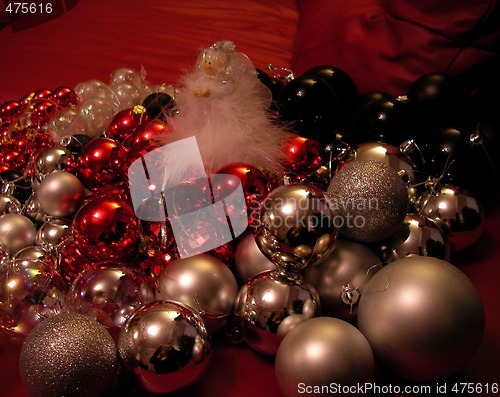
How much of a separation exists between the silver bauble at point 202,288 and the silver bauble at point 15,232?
0.31 meters

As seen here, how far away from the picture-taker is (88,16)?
68.7 inches

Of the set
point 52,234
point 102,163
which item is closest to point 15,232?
point 52,234

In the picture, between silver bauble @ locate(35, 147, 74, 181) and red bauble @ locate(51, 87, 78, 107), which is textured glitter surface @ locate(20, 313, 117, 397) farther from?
red bauble @ locate(51, 87, 78, 107)

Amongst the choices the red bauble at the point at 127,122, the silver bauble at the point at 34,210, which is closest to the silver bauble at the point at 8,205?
the silver bauble at the point at 34,210

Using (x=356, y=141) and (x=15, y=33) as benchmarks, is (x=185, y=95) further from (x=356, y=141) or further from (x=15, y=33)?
(x=15, y=33)

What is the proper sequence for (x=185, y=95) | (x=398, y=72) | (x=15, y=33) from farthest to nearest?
(x=15, y=33) → (x=398, y=72) → (x=185, y=95)

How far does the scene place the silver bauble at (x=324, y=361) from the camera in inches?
16.6

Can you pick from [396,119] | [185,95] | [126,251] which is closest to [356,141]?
[396,119]

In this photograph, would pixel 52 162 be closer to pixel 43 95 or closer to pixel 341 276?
pixel 43 95

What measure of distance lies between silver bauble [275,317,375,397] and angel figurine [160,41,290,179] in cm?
32

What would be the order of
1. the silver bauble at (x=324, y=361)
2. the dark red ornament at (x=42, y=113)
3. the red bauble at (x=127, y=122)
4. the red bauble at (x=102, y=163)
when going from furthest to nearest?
1. the dark red ornament at (x=42, y=113)
2. the red bauble at (x=127, y=122)
3. the red bauble at (x=102, y=163)
4. the silver bauble at (x=324, y=361)

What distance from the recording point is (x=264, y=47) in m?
1.49

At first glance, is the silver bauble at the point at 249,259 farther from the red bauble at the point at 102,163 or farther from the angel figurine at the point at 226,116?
the red bauble at the point at 102,163

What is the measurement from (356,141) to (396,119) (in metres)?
0.09
